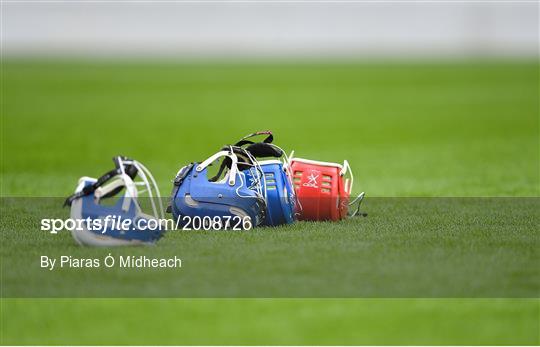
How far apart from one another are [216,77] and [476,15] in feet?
91.6

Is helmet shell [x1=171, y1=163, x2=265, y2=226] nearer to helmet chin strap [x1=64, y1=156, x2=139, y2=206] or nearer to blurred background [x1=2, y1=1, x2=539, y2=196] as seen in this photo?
helmet chin strap [x1=64, y1=156, x2=139, y2=206]

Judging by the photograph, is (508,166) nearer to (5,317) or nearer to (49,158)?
(49,158)

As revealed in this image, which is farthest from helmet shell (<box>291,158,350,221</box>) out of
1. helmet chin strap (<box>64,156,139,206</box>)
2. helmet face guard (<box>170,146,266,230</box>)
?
helmet chin strap (<box>64,156,139,206</box>)

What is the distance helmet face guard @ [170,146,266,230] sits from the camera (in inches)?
295

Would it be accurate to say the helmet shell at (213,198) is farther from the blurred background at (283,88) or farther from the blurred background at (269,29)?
the blurred background at (269,29)

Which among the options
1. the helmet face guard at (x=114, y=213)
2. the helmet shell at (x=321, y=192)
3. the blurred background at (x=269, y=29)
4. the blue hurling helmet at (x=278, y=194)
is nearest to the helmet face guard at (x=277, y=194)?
the blue hurling helmet at (x=278, y=194)

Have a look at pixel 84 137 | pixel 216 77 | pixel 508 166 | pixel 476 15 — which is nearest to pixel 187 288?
pixel 508 166

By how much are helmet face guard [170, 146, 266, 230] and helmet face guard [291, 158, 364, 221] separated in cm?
58

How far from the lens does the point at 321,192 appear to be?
26.6 feet

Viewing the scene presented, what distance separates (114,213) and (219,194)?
96cm

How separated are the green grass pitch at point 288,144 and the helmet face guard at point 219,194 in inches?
17.4

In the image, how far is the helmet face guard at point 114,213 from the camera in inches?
267

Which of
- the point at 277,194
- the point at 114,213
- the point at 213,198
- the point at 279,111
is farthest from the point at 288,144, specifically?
the point at 114,213

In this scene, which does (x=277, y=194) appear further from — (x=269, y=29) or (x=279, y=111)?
(x=269, y=29)
